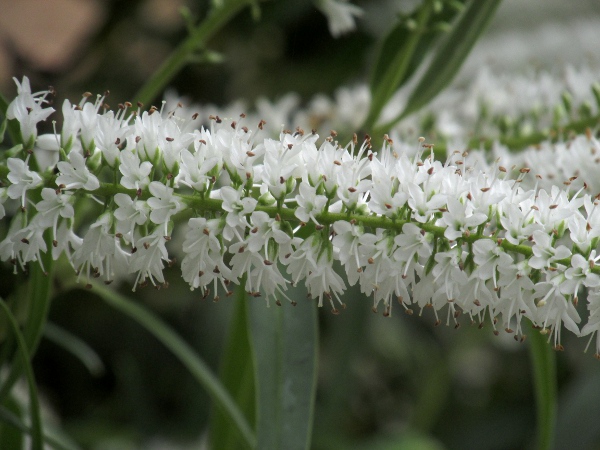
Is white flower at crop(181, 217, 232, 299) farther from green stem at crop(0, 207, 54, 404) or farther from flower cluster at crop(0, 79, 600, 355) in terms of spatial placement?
green stem at crop(0, 207, 54, 404)

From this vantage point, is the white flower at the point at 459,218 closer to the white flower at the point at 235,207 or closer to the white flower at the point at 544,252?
the white flower at the point at 544,252

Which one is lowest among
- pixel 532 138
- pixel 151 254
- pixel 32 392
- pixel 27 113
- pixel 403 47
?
pixel 32 392

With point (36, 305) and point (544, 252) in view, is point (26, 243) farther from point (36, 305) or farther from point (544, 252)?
A: point (544, 252)

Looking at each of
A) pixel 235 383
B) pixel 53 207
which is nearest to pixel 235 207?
pixel 53 207

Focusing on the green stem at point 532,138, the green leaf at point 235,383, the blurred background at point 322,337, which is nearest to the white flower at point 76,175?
the green leaf at point 235,383

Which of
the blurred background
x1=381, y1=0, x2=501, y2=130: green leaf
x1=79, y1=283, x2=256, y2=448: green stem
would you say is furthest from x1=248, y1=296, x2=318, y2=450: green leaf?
the blurred background

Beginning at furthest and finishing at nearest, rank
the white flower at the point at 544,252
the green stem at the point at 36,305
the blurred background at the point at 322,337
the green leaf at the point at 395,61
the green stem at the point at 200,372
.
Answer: the blurred background at the point at 322,337 → the green leaf at the point at 395,61 → the green stem at the point at 200,372 → the green stem at the point at 36,305 → the white flower at the point at 544,252

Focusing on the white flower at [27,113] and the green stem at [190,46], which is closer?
the white flower at [27,113]

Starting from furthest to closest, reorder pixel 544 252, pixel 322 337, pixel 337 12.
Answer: pixel 322 337 < pixel 337 12 < pixel 544 252
